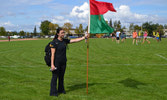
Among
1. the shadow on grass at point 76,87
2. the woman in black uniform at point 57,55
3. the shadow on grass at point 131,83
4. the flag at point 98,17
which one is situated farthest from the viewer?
the shadow on grass at point 131,83

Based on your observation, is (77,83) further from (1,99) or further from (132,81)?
(1,99)

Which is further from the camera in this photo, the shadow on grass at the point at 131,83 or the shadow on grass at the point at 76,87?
the shadow on grass at the point at 131,83

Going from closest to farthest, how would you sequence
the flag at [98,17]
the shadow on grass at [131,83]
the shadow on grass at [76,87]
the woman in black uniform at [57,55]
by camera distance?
1. the woman in black uniform at [57,55]
2. the flag at [98,17]
3. the shadow on grass at [76,87]
4. the shadow on grass at [131,83]

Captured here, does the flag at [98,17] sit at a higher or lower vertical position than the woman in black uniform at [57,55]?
higher

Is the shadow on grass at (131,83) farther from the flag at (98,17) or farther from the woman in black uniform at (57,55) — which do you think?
the woman in black uniform at (57,55)

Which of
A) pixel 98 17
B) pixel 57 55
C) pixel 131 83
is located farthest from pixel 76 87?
pixel 98 17

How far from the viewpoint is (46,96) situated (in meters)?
5.64

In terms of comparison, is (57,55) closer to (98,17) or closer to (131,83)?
(98,17)

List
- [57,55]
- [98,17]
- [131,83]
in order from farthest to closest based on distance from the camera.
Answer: [131,83]
[98,17]
[57,55]

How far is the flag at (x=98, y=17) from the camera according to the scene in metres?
5.98

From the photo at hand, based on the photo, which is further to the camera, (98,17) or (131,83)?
(131,83)

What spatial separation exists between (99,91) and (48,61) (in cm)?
177

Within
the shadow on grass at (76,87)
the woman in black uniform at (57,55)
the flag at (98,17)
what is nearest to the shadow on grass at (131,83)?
the shadow on grass at (76,87)

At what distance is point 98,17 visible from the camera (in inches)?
238
